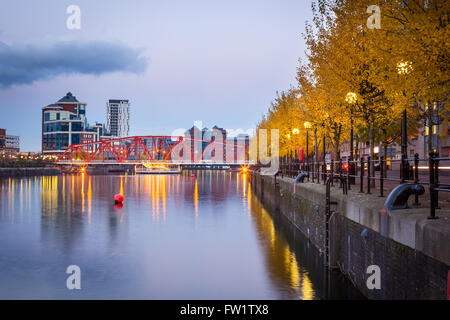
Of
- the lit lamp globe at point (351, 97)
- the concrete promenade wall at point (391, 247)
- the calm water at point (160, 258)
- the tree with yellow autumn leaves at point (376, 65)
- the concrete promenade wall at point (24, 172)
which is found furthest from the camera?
the concrete promenade wall at point (24, 172)

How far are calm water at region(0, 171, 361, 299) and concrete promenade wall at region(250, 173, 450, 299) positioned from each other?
1257 millimetres

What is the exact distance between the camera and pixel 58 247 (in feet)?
81.2

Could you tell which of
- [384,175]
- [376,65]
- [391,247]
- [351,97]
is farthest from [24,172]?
[391,247]

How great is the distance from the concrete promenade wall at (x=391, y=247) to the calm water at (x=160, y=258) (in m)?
1.26

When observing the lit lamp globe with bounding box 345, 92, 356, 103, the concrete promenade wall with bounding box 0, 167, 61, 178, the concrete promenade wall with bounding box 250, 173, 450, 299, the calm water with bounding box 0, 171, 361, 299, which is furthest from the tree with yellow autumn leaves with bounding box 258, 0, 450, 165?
the concrete promenade wall with bounding box 0, 167, 61, 178

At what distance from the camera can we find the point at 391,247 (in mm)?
9844

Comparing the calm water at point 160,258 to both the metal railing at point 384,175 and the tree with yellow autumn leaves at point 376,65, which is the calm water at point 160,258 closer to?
the metal railing at point 384,175

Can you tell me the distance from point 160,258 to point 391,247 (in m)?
14.4

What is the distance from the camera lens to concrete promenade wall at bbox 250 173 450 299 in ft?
25.0

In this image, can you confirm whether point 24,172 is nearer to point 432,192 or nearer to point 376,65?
point 376,65

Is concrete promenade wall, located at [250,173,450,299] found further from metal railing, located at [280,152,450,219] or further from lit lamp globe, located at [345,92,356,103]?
lit lamp globe, located at [345,92,356,103]

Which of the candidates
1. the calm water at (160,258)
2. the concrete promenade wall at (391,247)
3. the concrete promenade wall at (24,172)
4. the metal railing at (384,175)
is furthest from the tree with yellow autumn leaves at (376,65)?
the concrete promenade wall at (24,172)

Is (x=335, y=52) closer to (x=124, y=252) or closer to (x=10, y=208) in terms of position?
(x=124, y=252)

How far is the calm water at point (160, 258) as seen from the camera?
15906 mm
